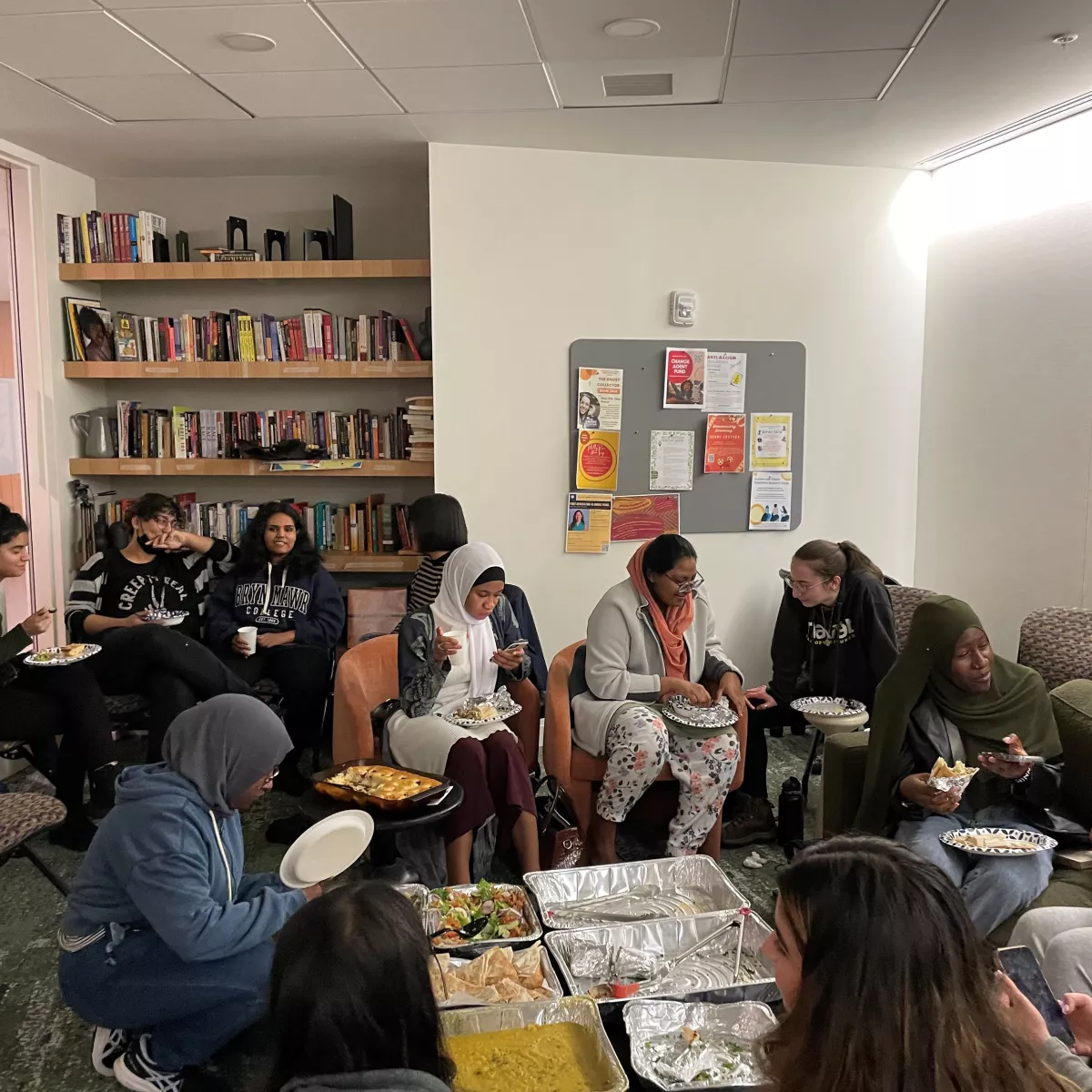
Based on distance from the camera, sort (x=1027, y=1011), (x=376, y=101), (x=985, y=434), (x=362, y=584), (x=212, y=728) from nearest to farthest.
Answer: (x=1027, y=1011), (x=212, y=728), (x=376, y=101), (x=985, y=434), (x=362, y=584)

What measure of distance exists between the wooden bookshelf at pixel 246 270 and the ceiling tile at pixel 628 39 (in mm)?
1570

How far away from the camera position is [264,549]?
4227 mm

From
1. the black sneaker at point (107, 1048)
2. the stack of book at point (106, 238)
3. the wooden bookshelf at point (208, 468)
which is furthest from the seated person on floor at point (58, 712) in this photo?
the stack of book at point (106, 238)

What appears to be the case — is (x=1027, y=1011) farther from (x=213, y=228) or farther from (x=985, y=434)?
(x=213, y=228)

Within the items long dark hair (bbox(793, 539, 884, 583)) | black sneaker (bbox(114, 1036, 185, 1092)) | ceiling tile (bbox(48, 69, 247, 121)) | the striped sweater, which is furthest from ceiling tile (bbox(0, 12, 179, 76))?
long dark hair (bbox(793, 539, 884, 583))

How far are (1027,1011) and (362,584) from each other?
13.3 ft

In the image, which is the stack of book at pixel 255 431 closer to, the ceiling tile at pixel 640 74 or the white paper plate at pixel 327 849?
the ceiling tile at pixel 640 74

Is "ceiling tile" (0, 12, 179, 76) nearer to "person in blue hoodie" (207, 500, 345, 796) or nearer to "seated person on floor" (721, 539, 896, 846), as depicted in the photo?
"person in blue hoodie" (207, 500, 345, 796)

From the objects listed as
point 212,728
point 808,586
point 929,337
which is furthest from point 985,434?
point 212,728

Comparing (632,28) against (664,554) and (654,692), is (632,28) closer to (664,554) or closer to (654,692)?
(664,554)

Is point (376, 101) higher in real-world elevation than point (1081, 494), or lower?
higher

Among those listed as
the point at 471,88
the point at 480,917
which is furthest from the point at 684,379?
the point at 480,917

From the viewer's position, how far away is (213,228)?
4.95m

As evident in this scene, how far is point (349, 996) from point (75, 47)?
123 inches
